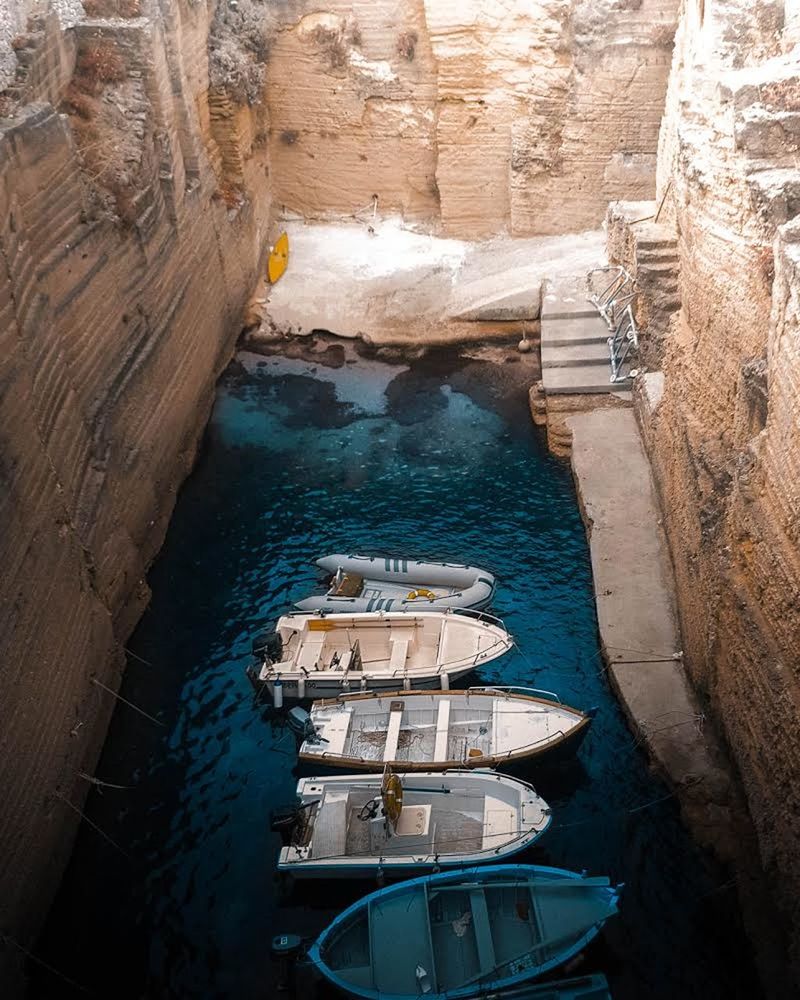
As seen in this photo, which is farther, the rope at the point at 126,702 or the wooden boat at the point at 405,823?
the rope at the point at 126,702

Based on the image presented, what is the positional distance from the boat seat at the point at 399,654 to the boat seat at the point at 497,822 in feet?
7.88

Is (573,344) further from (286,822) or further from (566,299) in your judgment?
(286,822)

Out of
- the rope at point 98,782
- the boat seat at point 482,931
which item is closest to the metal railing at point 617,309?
the boat seat at point 482,931

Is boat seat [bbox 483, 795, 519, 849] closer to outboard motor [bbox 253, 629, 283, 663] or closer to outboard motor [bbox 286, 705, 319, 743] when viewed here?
outboard motor [bbox 286, 705, 319, 743]

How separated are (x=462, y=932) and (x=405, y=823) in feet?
4.57

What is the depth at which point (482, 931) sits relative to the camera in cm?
875

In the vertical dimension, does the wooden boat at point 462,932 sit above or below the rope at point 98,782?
below

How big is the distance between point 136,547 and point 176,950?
19.9 ft

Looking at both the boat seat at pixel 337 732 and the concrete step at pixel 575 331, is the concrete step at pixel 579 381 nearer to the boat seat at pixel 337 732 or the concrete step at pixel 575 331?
the concrete step at pixel 575 331

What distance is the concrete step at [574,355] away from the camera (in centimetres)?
1716

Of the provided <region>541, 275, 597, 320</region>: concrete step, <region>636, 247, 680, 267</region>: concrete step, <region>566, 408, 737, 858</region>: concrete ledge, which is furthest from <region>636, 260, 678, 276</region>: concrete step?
<region>566, 408, 737, 858</region>: concrete ledge

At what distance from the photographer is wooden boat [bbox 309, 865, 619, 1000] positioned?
27.6 feet

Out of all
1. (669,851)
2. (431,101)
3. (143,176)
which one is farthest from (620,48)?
(669,851)

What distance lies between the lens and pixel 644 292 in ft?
51.5
